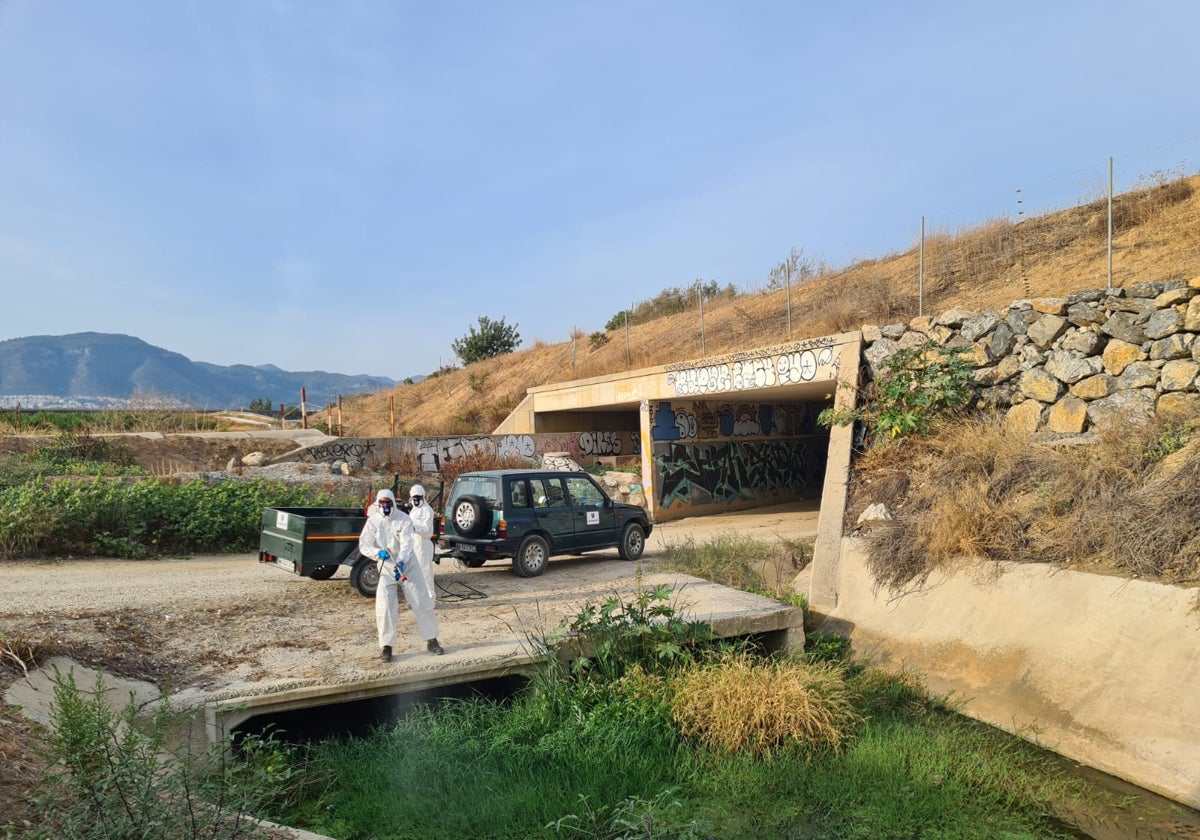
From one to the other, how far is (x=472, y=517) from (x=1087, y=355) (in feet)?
31.3

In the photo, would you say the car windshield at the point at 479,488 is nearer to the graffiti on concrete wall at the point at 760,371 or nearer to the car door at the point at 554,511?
the car door at the point at 554,511

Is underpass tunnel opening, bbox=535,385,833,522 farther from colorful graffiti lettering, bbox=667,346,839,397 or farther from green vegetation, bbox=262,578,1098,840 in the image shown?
green vegetation, bbox=262,578,1098,840

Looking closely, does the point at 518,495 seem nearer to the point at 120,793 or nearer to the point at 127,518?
the point at 127,518

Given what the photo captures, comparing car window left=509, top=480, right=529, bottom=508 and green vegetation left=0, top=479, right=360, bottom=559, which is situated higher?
car window left=509, top=480, right=529, bottom=508

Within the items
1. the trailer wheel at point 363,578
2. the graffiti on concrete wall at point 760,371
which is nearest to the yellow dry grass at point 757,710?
the trailer wheel at point 363,578

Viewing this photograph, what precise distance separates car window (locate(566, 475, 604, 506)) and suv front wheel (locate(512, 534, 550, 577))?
38.4 inches

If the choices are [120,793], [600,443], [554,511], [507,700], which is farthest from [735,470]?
[120,793]

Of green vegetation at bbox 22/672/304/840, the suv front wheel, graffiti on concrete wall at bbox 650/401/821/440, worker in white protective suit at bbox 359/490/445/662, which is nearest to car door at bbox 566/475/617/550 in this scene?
the suv front wheel

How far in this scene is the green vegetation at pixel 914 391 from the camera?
40.3 ft

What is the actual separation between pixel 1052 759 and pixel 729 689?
324 cm

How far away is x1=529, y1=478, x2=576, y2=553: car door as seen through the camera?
38.3 ft

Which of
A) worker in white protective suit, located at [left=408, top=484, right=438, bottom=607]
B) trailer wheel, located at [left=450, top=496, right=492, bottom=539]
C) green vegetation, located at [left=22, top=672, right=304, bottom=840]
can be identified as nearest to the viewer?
green vegetation, located at [left=22, top=672, right=304, bottom=840]

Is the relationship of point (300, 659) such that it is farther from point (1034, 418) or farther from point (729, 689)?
point (1034, 418)

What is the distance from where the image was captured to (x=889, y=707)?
27.7 feet
